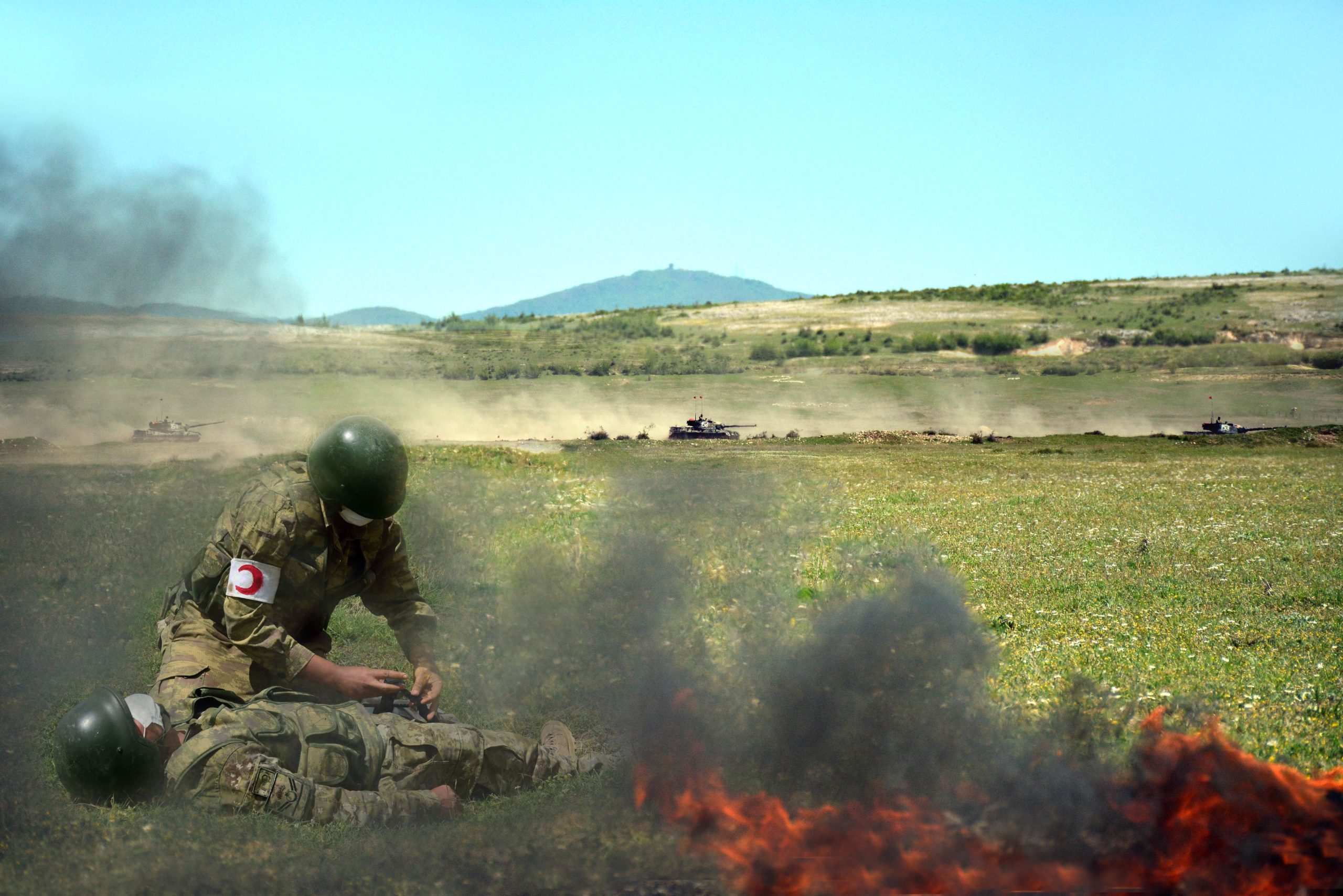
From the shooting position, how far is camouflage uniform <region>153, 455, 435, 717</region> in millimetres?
7148

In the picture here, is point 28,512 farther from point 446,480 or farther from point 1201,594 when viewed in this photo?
point 1201,594

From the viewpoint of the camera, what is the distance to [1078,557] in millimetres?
15383

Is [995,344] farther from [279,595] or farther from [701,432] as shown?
[279,595]

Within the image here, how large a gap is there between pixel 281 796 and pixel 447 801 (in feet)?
3.43

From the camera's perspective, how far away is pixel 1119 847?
19.3 feet

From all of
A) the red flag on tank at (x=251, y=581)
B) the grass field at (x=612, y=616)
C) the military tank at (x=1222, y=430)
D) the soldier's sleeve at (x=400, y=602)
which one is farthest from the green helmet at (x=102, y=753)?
the military tank at (x=1222, y=430)

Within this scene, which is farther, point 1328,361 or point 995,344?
point 995,344

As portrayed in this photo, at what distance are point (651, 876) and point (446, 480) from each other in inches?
720

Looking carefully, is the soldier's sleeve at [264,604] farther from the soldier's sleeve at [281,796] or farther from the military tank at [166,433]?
the military tank at [166,433]

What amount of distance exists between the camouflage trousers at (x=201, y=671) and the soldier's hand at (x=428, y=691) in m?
0.56

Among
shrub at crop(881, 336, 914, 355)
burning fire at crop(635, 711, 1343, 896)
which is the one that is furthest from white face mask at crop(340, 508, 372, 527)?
shrub at crop(881, 336, 914, 355)

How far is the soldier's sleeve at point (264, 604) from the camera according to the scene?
7125 millimetres

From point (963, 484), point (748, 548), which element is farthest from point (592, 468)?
point (748, 548)

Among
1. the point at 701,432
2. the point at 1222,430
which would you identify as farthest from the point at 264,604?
the point at 1222,430
